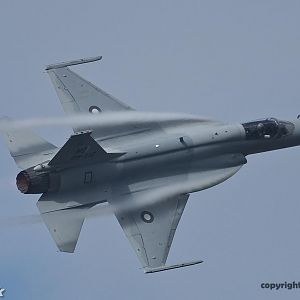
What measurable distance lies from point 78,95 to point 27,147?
3.11m

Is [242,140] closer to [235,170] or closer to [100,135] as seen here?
[235,170]

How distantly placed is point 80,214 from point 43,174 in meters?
1.75

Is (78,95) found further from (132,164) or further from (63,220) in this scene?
(63,220)

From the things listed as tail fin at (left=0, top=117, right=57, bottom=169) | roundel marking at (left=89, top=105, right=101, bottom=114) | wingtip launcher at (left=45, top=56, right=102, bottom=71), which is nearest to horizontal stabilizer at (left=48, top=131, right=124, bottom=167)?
tail fin at (left=0, top=117, right=57, bottom=169)

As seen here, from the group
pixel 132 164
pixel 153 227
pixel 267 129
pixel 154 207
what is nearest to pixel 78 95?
pixel 132 164

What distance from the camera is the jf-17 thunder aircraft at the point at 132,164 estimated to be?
3862cm

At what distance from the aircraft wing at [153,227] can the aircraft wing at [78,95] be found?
11.2ft

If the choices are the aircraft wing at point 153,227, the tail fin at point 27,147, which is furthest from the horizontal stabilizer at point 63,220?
the aircraft wing at point 153,227

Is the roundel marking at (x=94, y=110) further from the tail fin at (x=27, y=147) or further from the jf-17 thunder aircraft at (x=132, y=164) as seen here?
the tail fin at (x=27, y=147)

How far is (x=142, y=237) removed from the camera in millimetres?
39156

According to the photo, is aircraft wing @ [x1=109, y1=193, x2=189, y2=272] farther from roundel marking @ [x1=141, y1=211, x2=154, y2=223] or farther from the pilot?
the pilot

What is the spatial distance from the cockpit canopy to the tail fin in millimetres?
6468

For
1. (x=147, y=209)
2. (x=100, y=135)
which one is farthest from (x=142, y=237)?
(x=100, y=135)

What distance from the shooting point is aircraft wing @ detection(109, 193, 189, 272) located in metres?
38.7
